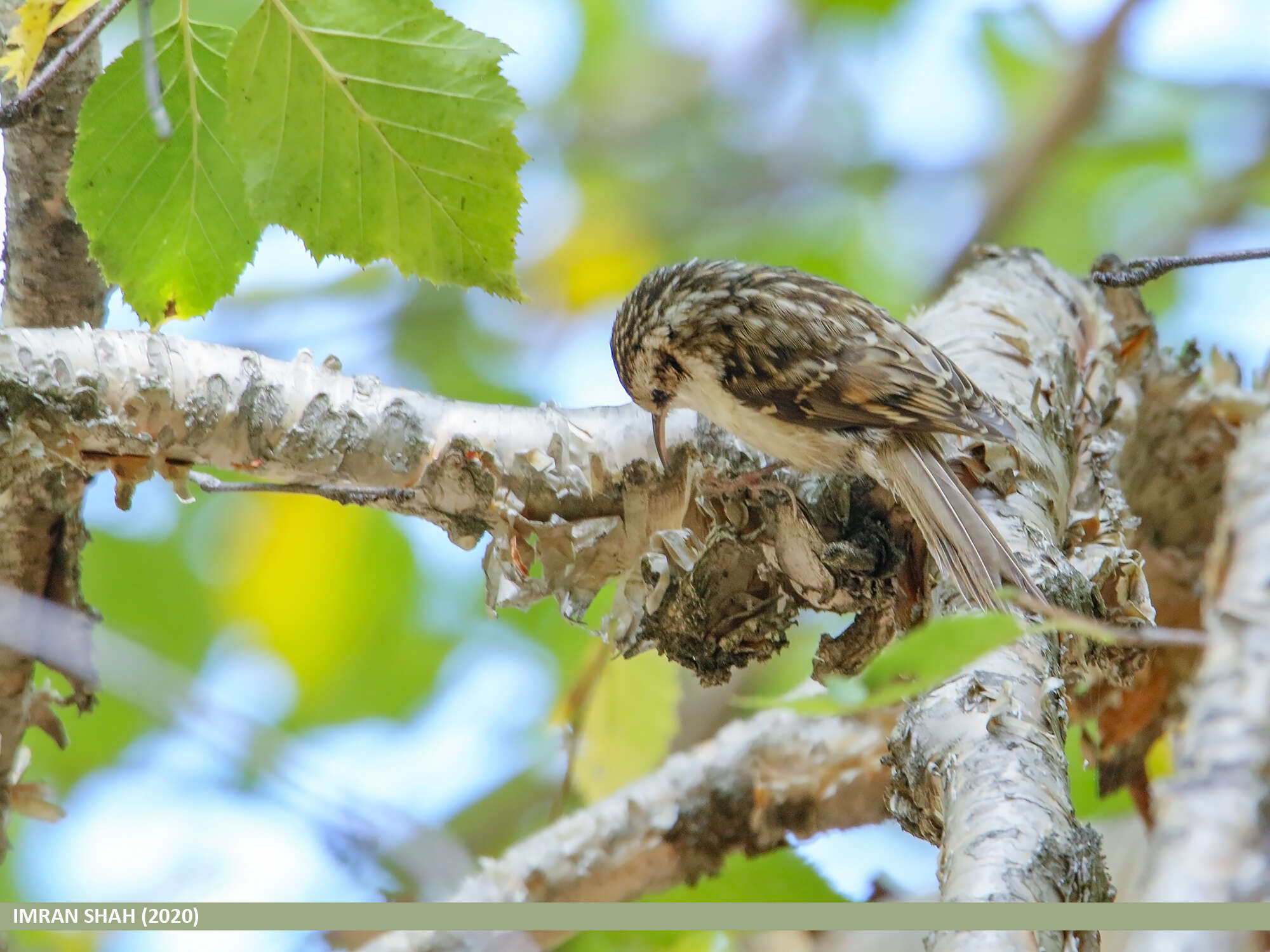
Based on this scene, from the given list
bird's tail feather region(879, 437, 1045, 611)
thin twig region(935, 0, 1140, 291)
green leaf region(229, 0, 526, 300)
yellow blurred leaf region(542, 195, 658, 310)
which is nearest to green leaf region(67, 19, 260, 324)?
green leaf region(229, 0, 526, 300)

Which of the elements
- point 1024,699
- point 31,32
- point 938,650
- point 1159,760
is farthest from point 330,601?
point 938,650

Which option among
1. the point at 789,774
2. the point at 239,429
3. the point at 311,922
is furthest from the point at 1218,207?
the point at 311,922

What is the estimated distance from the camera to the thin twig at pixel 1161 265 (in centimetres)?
103

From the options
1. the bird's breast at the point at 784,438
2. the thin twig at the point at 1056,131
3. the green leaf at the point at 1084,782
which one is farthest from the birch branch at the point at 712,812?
the thin twig at the point at 1056,131

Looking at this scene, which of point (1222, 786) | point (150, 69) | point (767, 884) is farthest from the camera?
point (767, 884)

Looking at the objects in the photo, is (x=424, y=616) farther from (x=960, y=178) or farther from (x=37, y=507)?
(x=960, y=178)

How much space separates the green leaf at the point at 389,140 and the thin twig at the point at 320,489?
0.30 m

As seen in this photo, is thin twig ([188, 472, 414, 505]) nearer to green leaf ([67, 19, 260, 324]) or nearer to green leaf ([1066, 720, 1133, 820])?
green leaf ([67, 19, 260, 324])

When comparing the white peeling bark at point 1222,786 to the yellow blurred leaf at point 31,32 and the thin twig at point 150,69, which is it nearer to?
the thin twig at point 150,69

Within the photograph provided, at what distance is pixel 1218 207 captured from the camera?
12.0 ft

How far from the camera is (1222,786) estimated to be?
0.63 metres

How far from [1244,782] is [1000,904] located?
1.04ft

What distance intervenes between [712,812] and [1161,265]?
1.41 metres

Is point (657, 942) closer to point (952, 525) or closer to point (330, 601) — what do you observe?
point (952, 525)
